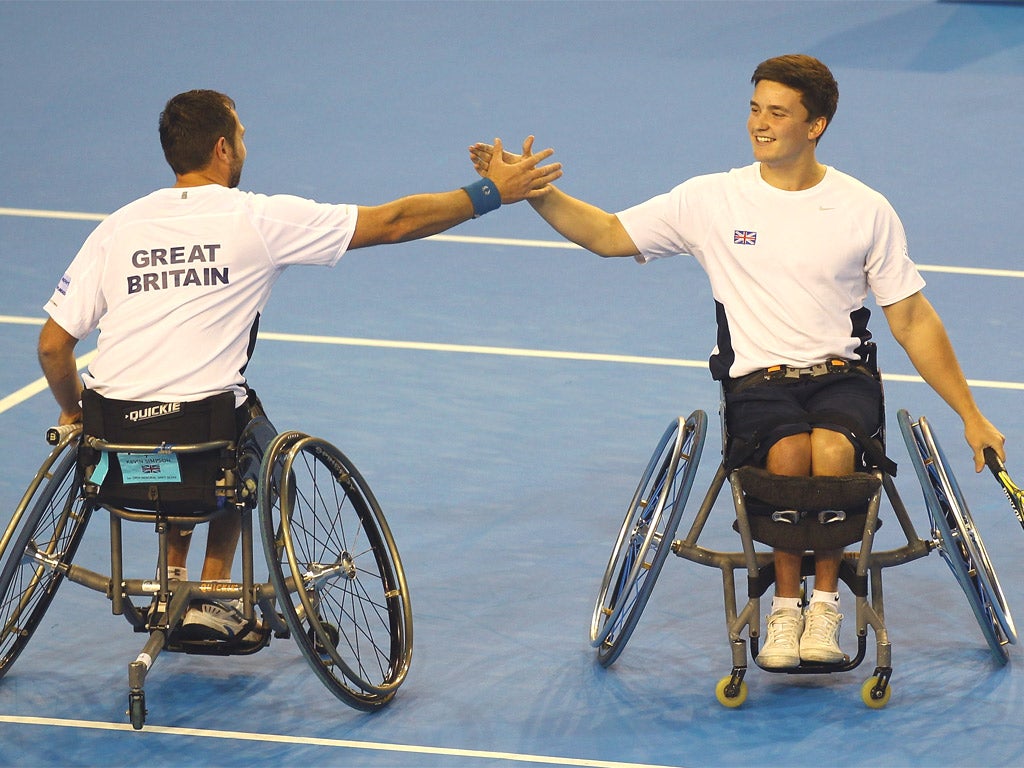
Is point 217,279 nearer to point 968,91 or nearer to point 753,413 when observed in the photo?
point 753,413

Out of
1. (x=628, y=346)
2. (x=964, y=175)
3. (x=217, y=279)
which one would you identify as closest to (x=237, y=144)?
(x=217, y=279)

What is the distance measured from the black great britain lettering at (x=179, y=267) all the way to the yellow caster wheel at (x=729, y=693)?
1715mm

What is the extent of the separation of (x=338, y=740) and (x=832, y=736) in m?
1.29

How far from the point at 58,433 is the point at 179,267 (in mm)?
524

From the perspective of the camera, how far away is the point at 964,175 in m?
9.62

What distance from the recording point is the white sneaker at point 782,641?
4.39m

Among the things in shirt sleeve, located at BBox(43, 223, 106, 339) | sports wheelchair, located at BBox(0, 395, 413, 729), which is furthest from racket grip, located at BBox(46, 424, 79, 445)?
shirt sleeve, located at BBox(43, 223, 106, 339)

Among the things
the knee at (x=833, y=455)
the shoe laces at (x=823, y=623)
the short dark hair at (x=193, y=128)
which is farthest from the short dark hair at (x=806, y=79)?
the short dark hair at (x=193, y=128)

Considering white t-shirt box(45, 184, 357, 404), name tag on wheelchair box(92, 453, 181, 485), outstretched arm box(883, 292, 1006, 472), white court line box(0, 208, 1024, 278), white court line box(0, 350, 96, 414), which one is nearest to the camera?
name tag on wheelchair box(92, 453, 181, 485)

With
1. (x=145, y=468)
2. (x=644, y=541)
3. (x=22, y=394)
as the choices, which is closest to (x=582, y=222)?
(x=644, y=541)

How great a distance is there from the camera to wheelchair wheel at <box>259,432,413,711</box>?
158 inches

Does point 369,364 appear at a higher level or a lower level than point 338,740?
higher

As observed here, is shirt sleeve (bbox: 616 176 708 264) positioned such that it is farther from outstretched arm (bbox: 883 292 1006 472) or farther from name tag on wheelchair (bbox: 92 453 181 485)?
name tag on wheelchair (bbox: 92 453 181 485)

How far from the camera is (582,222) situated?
16.0 feet
